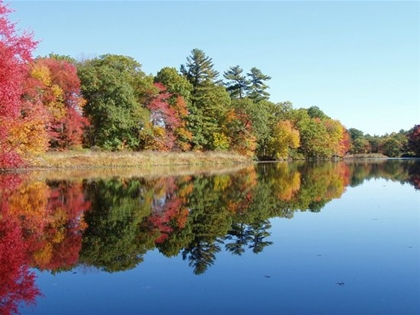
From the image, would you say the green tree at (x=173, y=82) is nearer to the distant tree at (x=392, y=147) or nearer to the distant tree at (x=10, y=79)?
the distant tree at (x=10, y=79)

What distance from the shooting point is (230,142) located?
6034 centimetres

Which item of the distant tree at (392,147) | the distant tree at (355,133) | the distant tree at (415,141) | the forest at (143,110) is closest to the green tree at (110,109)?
the forest at (143,110)

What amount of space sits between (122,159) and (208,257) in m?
35.3

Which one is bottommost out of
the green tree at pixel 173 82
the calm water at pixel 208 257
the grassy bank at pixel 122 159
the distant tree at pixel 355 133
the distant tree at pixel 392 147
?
the calm water at pixel 208 257

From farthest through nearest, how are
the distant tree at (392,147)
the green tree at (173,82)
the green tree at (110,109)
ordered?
the distant tree at (392,147), the green tree at (173,82), the green tree at (110,109)

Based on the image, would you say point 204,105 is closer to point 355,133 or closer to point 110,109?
point 110,109

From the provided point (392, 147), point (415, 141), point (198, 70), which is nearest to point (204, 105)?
point (198, 70)

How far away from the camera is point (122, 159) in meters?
42.1

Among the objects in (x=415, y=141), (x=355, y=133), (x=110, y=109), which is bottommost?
(x=415, y=141)

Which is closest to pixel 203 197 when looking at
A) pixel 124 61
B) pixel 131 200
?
pixel 131 200

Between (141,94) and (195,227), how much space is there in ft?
131

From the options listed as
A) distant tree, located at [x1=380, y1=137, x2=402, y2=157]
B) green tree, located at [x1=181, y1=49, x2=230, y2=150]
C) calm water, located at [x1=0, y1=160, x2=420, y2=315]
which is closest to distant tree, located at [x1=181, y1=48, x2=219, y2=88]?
green tree, located at [x1=181, y1=49, x2=230, y2=150]

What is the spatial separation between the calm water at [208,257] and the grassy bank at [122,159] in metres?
21.7

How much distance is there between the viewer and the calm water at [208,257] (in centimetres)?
576
